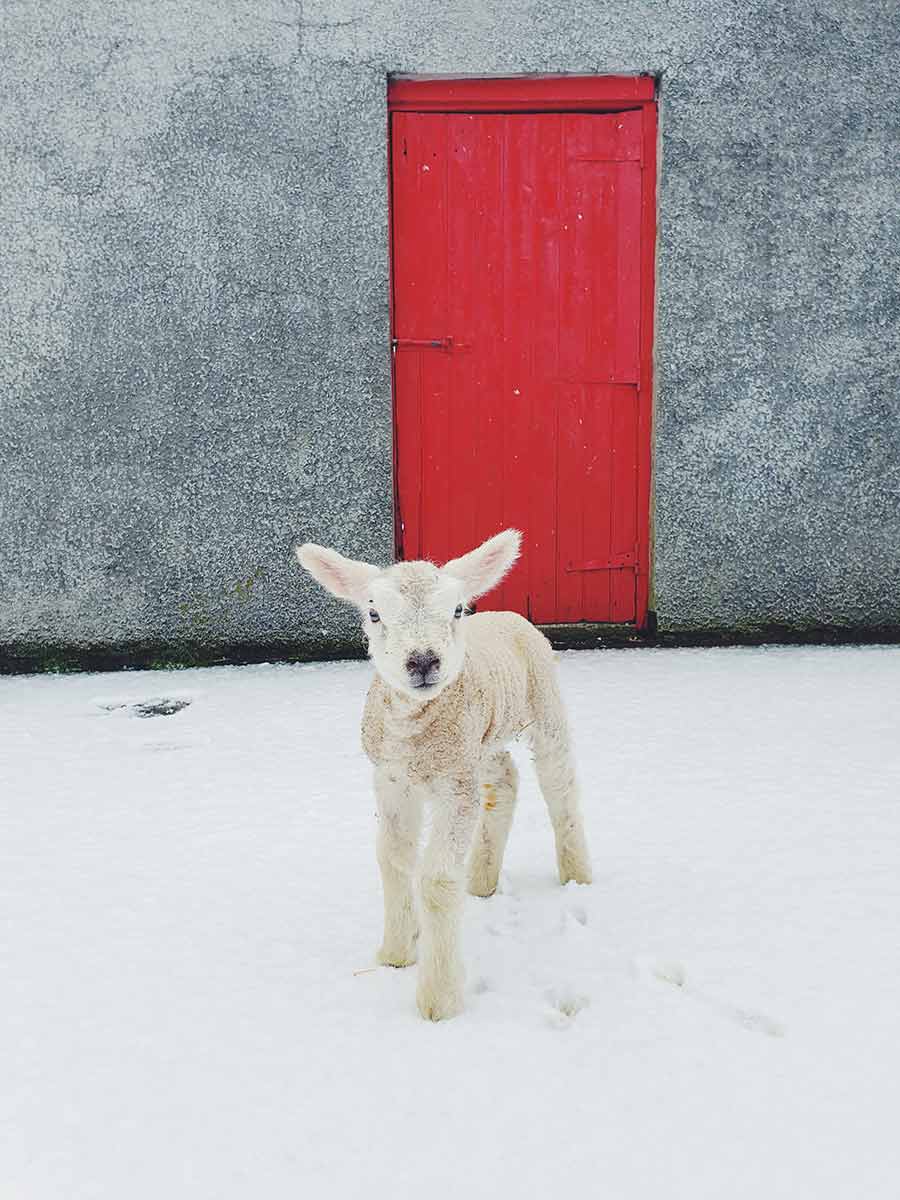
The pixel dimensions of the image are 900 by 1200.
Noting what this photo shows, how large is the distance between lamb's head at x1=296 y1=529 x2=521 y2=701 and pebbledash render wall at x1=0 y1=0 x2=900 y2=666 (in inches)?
126

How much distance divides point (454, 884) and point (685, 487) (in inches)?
149

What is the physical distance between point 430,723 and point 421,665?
10.1 inches

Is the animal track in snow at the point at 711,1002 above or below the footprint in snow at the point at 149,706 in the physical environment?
below

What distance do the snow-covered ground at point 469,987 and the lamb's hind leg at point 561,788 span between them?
0.26 feet

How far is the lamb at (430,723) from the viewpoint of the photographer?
85.4 inches

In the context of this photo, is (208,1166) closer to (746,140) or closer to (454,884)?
(454,884)

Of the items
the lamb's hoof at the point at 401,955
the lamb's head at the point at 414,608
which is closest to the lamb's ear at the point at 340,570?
the lamb's head at the point at 414,608

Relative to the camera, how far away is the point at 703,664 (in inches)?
214

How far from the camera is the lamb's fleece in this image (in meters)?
2.31

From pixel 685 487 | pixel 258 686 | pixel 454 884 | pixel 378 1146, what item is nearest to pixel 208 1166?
pixel 378 1146

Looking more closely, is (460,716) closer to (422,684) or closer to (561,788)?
(422,684)

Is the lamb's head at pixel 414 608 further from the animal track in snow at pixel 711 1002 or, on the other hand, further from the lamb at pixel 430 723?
the animal track in snow at pixel 711 1002

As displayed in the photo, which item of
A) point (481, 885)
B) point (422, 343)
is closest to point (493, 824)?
point (481, 885)

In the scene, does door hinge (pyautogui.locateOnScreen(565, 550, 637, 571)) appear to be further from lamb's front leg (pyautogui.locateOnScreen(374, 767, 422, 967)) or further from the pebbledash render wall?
lamb's front leg (pyautogui.locateOnScreen(374, 767, 422, 967))
